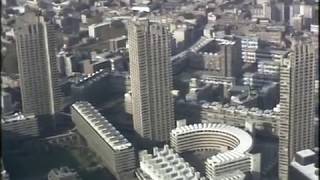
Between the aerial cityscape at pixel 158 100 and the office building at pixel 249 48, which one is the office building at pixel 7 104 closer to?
the aerial cityscape at pixel 158 100

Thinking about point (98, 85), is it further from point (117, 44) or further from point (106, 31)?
point (106, 31)

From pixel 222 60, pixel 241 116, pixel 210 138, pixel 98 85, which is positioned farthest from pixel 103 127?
pixel 222 60

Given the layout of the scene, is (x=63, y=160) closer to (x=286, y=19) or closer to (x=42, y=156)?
(x=42, y=156)

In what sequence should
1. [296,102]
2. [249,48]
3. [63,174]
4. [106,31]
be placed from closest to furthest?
[63,174] → [296,102] → [249,48] → [106,31]

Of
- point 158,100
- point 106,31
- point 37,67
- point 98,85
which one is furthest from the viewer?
point 106,31

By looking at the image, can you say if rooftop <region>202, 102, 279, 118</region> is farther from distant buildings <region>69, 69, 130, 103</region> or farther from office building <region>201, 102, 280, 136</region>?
distant buildings <region>69, 69, 130, 103</region>

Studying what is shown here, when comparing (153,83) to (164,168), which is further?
(153,83)

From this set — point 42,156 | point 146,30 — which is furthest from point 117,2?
point 42,156
